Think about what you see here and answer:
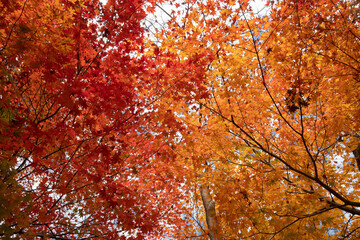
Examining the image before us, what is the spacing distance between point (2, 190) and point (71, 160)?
228cm

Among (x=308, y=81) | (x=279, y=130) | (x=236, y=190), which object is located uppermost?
(x=279, y=130)

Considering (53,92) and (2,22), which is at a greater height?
(53,92)

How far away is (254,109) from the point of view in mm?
5391

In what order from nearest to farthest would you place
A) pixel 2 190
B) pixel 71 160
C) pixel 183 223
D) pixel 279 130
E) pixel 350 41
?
pixel 2 190 → pixel 350 41 → pixel 71 160 → pixel 279 130 → pixel 183 223

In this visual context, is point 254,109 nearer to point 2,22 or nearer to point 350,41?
point 350,41

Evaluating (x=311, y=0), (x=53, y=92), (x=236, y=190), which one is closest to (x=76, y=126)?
(x=53, y=92)

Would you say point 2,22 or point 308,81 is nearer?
point 2,22

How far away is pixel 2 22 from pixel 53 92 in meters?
1.48

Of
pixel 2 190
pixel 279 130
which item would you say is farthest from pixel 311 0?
pixel 2 190

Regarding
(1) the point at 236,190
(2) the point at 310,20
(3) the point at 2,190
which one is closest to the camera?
(3) the point at 2,190

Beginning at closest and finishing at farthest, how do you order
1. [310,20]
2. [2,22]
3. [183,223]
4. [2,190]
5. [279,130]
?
[2,190] → [2,22] → [310,20] → [279,130] → [183,223]

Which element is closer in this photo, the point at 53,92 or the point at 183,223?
the point at 53,92

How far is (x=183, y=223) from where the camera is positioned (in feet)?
33.3

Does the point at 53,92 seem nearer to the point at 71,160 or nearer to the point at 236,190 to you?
the point at 71,160
